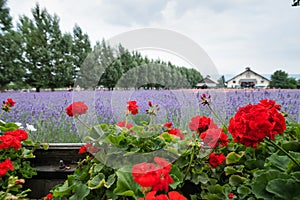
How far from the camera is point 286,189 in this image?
1.74ft

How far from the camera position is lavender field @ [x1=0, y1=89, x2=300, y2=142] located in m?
1.09

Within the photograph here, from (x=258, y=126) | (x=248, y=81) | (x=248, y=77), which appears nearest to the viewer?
(x=258, y=126)

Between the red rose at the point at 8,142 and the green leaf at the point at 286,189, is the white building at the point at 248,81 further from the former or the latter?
the red rose at the point at 8,142

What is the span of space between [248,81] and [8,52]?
10.7 m

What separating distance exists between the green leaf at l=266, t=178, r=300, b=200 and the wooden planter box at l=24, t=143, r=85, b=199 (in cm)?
90

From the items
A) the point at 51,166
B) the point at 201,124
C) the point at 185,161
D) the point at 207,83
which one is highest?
the point at 207,83

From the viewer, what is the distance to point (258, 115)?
517 mm

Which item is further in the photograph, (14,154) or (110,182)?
(14,154)

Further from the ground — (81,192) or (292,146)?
(292,146)

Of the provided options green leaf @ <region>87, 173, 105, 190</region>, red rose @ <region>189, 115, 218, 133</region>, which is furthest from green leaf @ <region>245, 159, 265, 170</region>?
green leaf @ <region>87, 173, 105, 190</region>

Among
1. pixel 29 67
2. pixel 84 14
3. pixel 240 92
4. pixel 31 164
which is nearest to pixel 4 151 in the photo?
pixel 31 164

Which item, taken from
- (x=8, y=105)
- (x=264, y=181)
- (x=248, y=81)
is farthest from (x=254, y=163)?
(x=248, y=81)

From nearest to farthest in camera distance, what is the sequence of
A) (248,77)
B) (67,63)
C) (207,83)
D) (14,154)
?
(207,83)
(14,154)
(248,77)
(67,63)

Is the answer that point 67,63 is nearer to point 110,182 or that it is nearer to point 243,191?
point 110,182
